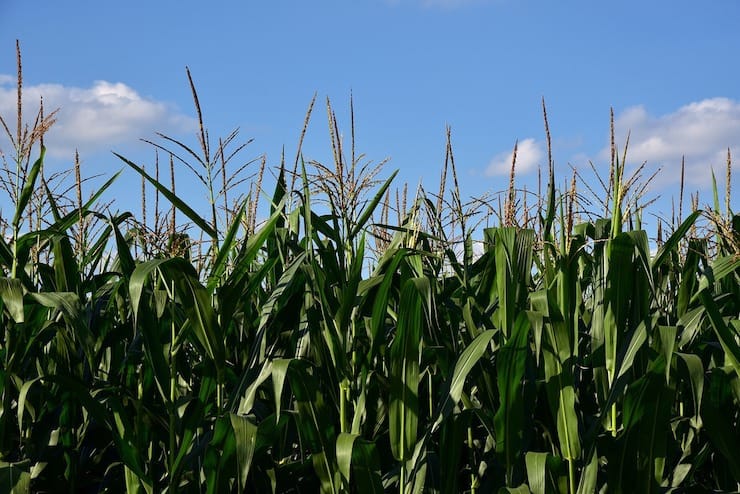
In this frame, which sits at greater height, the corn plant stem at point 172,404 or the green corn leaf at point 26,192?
the green corn leaf at point 26,192

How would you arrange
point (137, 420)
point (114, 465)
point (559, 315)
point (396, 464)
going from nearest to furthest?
1. point (559, 315)
2. point (137, 420)
3. point (396, 464)
4. point (114, 465)

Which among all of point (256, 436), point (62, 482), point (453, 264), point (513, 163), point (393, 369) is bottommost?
point (62, 482)

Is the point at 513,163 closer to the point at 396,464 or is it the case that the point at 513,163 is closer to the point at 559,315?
the point at 559,315

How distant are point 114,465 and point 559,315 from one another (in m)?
2.04

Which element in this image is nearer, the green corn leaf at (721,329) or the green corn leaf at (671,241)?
the green corn leaf at (721,329)

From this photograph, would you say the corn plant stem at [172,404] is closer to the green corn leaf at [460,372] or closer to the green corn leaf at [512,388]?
the green corn leaf at [460,372]

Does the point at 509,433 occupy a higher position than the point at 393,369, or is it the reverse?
the point at 393,369

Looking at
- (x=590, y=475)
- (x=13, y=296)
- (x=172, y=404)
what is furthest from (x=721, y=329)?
(x=13, y=296)

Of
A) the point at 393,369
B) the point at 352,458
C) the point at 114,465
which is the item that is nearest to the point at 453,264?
the point at 393,369

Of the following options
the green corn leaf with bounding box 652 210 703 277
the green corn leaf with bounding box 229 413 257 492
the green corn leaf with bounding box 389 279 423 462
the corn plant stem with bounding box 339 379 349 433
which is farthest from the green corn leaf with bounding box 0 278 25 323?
the green corn leaf with bounding box 652 210 703 277

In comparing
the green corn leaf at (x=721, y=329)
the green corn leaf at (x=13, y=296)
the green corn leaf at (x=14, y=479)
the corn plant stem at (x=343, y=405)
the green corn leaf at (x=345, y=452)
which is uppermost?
the green corn leaf at (x=13, y=296)

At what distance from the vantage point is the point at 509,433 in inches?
102

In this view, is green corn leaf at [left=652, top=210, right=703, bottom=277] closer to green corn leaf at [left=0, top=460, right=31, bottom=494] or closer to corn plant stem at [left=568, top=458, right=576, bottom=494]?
corn plant stem at [left=568, top=458, right=576, bottom=494]

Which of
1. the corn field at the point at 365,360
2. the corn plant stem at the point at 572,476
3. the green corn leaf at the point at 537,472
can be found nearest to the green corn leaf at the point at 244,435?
the corn field at the point at 365,360
